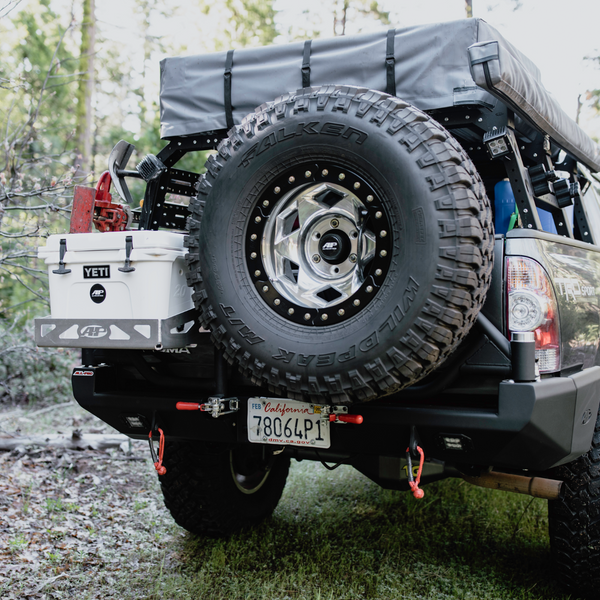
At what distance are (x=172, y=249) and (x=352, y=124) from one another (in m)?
0.81

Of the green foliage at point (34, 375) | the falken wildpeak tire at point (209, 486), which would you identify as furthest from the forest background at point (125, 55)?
the falken wildpeak tire at point (209, 486)

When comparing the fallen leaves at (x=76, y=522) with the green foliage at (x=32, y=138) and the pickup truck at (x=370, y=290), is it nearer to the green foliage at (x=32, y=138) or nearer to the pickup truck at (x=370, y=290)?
the pickup truck at (x=370, y=290)

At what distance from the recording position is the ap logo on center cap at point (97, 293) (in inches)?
87.8

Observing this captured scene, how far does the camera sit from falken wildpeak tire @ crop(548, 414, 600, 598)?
93.1 inches

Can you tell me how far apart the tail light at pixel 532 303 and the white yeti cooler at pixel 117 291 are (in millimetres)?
1222

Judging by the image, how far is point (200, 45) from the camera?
51.0 ft

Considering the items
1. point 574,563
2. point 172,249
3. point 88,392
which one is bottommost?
point 574,563

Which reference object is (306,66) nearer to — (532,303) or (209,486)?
(532,303)

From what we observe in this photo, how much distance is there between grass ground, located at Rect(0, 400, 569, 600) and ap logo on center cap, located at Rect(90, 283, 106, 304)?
Result: 1402mm

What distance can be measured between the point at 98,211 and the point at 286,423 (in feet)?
4.25

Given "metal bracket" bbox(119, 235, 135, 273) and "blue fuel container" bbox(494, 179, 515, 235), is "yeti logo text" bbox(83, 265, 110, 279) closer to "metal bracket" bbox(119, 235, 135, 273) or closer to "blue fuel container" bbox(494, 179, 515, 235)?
"metal bracket" bbox(119, 235, 135, 273)

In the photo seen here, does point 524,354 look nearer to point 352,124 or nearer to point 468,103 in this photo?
point 352,124

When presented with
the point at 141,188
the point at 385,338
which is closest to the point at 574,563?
the point at 385,338

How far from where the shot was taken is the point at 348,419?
2121 mm
